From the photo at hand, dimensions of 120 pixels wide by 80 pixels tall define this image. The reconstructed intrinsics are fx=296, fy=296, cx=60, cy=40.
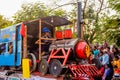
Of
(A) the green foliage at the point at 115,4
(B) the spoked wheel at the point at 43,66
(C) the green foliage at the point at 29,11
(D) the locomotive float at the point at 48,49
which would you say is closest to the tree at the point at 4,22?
(C) the green foliage at the point at 29,11

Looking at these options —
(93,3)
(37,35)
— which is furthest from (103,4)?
(37,35)

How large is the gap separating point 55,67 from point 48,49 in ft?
4.70

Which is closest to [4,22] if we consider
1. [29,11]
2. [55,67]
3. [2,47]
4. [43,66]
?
[29,11]

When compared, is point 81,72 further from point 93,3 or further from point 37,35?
point 93,3

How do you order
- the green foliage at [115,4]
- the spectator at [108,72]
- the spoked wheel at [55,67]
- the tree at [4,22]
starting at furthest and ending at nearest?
the tree at [4,22] < the green foliage at [115,4] < the spectator at [108,72] < the spoked wheel at [55,67]

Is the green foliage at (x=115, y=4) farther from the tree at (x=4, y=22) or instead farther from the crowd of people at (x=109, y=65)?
the tree at (x=4, y=22)

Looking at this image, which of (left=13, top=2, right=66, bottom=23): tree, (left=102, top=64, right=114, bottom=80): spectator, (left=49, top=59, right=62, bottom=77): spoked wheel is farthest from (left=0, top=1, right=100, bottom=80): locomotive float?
(left=13, top=2, right=66, bottom=23): tree

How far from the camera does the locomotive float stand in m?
9.50

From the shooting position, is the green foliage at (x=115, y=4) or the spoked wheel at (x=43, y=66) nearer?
the spoked wheel at (x=43, y=66)

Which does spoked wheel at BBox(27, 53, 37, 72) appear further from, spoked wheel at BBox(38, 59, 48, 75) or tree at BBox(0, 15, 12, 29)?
tree at BBox(0, 15, 12, 29)

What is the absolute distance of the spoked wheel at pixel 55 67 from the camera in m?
9.38

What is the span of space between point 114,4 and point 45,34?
410 cm

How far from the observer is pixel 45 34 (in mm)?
11117

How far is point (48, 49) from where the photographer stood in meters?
10.9
